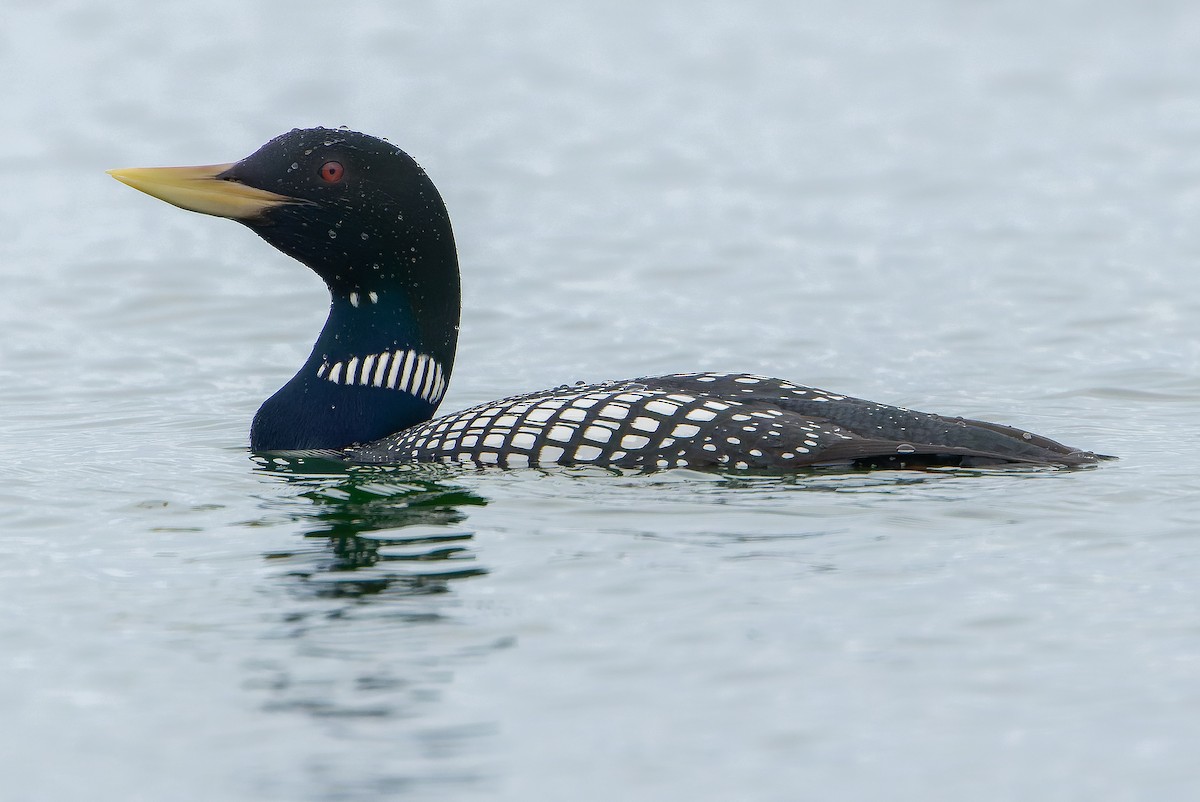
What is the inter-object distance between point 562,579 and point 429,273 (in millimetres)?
1671

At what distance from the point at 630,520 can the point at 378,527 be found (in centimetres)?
71

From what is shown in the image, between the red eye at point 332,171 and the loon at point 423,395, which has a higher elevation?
the red eye at point 332,171

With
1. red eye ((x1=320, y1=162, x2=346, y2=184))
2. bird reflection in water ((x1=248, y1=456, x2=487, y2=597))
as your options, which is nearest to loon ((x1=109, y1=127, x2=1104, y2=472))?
red eye ((x1=320, y1=162, x2=346, y2=184))

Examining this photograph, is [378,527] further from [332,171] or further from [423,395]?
[332,171]

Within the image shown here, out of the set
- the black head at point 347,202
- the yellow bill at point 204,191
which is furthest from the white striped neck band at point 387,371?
the yellow bill at point 204,191

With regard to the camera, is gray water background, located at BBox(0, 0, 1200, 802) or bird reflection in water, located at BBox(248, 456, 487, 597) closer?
gray water background, located at BBox(0, 0, 1200, 802)

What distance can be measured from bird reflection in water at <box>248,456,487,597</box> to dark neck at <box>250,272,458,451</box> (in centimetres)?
12

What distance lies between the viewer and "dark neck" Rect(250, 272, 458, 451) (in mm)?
6430

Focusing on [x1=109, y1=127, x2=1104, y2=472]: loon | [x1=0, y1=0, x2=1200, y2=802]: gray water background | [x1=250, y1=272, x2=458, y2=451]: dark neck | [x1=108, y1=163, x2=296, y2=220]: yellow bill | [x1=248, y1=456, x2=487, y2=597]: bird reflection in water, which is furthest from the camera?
[x1=250, y1=272, x2=458, y2=451]: dark neck

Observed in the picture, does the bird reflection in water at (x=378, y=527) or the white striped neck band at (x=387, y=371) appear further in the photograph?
the white striped neck band at (x=387, y=371)

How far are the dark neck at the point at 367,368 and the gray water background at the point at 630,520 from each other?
212mm

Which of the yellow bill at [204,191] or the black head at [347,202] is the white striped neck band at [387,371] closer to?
the black head at [347,202]

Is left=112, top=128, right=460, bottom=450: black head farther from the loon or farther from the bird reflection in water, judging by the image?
the bird reflection in water

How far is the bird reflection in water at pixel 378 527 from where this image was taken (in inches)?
201
